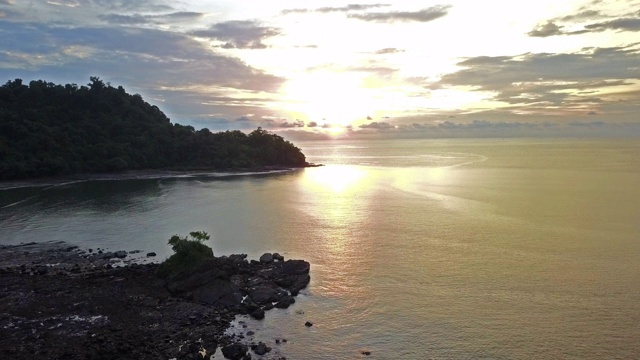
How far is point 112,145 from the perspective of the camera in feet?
437

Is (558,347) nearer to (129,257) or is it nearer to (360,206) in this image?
(129,257)

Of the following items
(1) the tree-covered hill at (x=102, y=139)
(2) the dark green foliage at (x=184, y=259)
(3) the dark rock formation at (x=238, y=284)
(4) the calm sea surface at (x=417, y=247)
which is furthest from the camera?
(1) the tree-covered hill at (x=102, y=139)

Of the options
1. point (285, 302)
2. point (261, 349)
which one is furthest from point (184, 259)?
point (261, 349)

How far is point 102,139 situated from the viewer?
135125 millimetres

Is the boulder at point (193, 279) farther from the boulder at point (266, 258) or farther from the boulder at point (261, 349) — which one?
the boulder at point (261, 349)

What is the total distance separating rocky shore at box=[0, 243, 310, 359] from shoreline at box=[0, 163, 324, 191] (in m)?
67.1

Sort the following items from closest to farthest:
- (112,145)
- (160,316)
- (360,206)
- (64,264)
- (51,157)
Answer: (160,316), (64,264), (360,206), (51,157), (112,145)

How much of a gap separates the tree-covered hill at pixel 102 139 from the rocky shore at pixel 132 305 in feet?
254

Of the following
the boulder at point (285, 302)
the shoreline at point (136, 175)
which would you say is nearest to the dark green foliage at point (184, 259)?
the boulder at point (285, 302)

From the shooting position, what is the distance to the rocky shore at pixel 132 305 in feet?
96.6

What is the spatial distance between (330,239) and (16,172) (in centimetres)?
8871

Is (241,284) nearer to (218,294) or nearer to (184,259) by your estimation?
(218,294)

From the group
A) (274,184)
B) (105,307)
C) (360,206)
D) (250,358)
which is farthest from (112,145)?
(250,358)

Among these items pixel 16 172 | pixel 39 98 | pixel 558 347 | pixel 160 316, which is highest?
pixel 39 98
